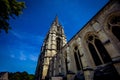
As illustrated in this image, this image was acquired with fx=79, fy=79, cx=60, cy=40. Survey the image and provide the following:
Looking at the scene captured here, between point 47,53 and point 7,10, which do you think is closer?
point 7,10

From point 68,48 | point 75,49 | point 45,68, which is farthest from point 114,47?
point 45,68

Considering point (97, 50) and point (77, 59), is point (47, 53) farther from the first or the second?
point (97, 50)

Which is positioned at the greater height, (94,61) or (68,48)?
(68,48)

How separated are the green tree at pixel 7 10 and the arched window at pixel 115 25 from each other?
8.77 metres

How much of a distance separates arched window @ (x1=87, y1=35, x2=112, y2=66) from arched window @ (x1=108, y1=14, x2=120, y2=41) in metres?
1.61

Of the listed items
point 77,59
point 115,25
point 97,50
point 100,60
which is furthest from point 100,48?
point 77,59

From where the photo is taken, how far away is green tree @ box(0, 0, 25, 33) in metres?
6.55

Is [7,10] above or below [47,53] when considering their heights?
below

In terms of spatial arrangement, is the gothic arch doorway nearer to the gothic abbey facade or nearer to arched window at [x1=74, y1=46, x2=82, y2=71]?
the gothic abbey facade

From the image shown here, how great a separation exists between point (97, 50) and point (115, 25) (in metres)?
2.87

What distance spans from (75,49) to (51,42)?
12069 millimetres

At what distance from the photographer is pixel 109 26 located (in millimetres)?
7410

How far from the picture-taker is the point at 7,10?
686cm

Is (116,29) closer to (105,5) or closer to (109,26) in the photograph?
(109,26)
